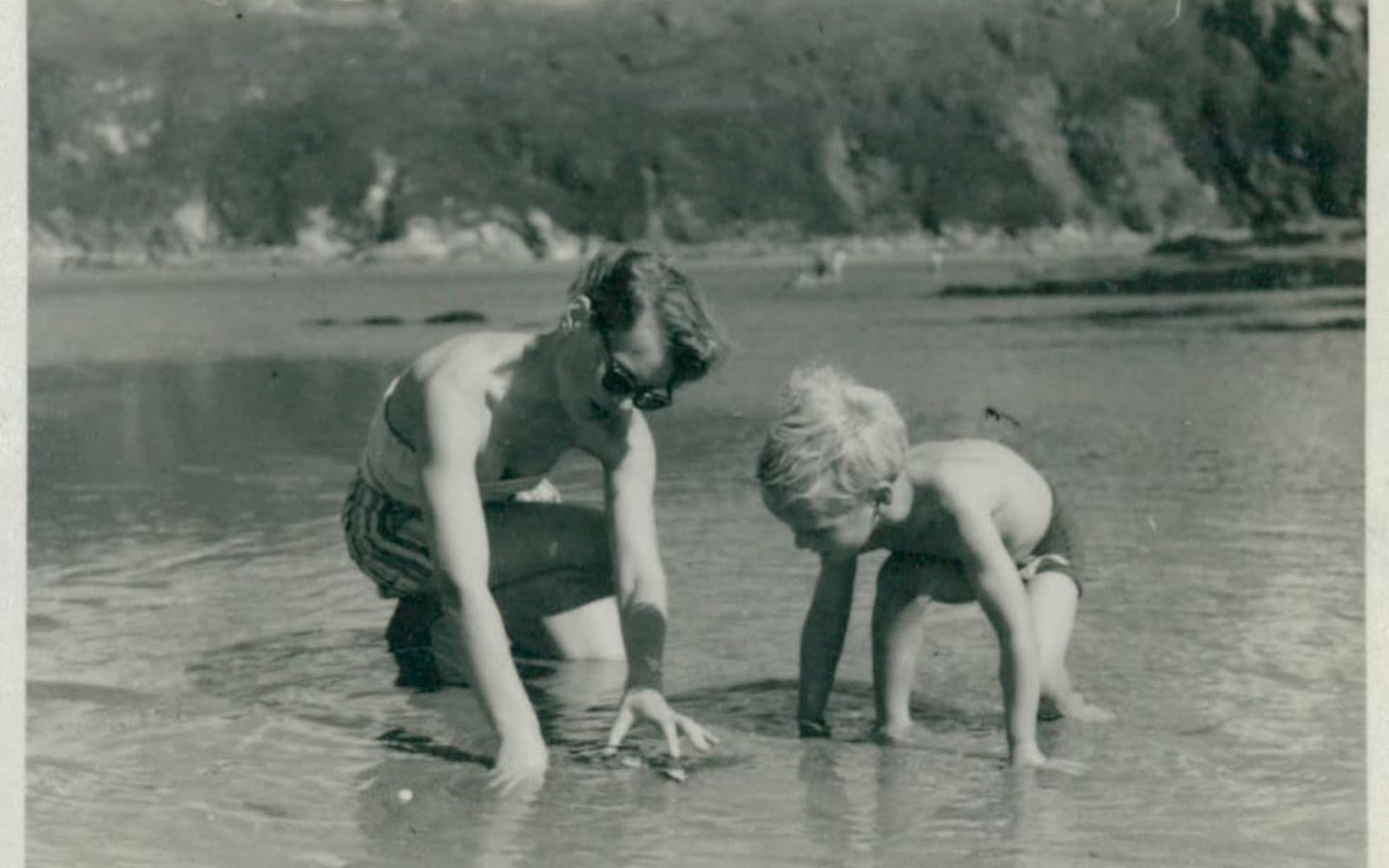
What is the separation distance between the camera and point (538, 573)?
4.41 m

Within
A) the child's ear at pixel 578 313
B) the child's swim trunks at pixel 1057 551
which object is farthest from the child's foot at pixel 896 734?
the child's ear at pixel 578 313

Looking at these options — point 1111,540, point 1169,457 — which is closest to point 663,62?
point 1169,457

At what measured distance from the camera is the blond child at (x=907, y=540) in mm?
3643

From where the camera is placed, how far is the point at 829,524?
3.66 meters

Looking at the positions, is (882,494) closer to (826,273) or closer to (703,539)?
(703,539)

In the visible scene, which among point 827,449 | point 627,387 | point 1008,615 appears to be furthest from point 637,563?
point 1008,615

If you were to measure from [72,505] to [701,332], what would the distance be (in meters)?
4.20

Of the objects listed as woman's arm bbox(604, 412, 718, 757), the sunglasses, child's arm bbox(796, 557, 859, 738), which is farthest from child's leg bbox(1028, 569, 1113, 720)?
the sunglasses

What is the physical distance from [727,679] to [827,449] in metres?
1.08

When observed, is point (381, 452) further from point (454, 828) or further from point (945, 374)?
point (945, 374)

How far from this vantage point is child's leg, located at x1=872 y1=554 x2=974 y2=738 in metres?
3.96

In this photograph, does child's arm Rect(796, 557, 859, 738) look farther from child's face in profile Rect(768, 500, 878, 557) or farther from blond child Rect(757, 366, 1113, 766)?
child's face in profile Rect(768, 500, 878, 557)

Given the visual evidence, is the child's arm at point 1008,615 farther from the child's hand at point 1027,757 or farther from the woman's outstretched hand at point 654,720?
the woman's outstretched hand at point 654,720

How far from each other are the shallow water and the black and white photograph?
0.7 inches
